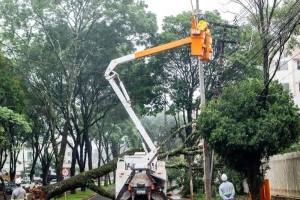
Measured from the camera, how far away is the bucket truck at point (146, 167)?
15094 mm

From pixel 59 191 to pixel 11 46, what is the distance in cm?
1500

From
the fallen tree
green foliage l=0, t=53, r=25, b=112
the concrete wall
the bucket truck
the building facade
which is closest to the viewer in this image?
the bucket truck

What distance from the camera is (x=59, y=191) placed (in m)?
20.9

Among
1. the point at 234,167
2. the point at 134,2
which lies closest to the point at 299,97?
the point at 134,2

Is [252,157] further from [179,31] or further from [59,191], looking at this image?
[179,31]

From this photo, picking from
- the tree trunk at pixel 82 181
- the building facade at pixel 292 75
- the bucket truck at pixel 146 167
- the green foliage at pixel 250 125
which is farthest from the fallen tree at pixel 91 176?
the building facade at pixel 292 75

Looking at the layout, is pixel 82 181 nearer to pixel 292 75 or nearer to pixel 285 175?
pixel 285 175

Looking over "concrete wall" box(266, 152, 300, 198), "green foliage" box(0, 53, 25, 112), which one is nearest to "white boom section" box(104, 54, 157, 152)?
"concrete wall" box(266, 152, 300, 198)

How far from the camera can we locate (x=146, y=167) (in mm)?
15469

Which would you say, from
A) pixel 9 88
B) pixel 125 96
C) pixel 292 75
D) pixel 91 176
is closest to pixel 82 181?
pixel 91 176

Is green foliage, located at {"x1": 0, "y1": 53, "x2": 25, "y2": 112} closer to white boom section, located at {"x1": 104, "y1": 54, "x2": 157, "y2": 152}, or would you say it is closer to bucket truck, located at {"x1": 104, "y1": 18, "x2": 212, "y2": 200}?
white boom section, located at {"x1": 104, "y1": 54, "x2": 157, "y2": 152}

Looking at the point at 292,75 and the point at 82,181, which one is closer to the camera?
the point at 82,181

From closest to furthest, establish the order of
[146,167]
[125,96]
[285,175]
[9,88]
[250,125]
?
1. [146,167]
2. [250,125]
3. [125,96]
4. [285,175]
5. [9,88]

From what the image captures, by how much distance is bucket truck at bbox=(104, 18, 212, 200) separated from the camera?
1509cm
